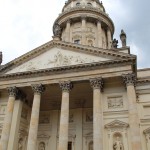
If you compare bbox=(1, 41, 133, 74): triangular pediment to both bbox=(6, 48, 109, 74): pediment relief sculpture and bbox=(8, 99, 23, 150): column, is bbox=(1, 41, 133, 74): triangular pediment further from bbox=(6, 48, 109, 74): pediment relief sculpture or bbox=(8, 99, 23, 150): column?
bbox=(8, 99, 23, 150): column

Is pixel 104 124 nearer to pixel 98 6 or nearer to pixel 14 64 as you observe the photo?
pixel 14 64

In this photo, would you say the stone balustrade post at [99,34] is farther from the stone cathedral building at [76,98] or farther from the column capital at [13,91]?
the column capital at [13,91]

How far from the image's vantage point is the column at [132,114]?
16.1m

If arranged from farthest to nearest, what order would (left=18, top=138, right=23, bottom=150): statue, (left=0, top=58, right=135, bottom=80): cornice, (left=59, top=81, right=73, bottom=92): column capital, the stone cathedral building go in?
(left=18, top=138, right=23, bottom=150): statue, (left=59, top=81, right=73, bottom=92): column capital, (left=0, top=58, right=135, bottom=80): cornice, the stone cathedral building

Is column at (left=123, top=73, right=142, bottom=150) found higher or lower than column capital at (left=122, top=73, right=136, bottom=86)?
lower

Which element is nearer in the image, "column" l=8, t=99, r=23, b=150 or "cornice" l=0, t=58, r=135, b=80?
"cornice" l=0, t=58, r=135, b=80

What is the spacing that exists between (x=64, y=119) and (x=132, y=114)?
5.02 m

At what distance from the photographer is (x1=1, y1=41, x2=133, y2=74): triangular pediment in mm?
20234

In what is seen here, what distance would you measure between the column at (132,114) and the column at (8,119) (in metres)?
9.45

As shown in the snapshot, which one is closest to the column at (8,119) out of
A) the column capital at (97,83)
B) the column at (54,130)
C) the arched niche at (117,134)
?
the column at (54,130)

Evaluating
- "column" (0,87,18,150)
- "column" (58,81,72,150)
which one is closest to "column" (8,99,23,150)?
"column" (0,87,18,150)

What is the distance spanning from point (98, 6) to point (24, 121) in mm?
23288

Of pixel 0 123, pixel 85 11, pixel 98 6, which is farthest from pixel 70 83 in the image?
pixel 98 6

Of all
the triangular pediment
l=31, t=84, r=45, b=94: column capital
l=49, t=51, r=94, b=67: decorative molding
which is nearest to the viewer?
the triangular pediment
